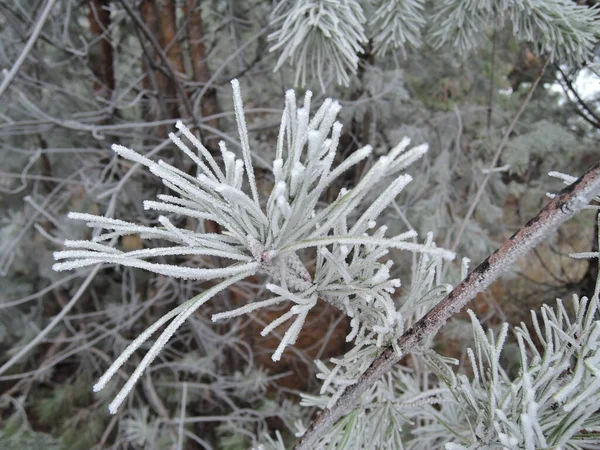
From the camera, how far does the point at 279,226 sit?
0.34 meters

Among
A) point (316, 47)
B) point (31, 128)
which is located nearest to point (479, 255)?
point (316, 47)

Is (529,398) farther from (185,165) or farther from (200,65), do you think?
(200,65)

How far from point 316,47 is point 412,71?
53.5 inches

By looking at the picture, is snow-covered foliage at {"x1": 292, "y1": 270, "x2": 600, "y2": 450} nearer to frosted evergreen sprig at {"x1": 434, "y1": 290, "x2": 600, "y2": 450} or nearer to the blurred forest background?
frosted evergreen sprig at {"x1": 434, "y1": 290, "x2": 600, "y2": 450}

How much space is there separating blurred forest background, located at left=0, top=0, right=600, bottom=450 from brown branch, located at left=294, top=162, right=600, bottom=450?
0.81 metres

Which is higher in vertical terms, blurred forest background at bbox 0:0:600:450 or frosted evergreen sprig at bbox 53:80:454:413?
frosted evergreen sprig at bbox 53:80:454:413

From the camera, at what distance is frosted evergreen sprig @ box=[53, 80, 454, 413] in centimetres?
28

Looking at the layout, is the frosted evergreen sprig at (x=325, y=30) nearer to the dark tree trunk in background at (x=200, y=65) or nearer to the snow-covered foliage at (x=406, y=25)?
the snow-covered foliage at (x=406, y=25)

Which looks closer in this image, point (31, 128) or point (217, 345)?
point (31, 128)

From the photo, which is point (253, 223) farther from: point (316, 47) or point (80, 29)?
point (80, 29)

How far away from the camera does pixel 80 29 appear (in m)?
1.79

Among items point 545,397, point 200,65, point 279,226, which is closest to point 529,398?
point 545,397

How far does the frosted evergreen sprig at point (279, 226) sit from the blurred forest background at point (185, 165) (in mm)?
860

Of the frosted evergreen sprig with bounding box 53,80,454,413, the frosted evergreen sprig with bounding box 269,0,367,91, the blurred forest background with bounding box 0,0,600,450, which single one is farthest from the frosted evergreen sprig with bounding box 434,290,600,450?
the blurred forest background with bounding box 0,0,600,450
